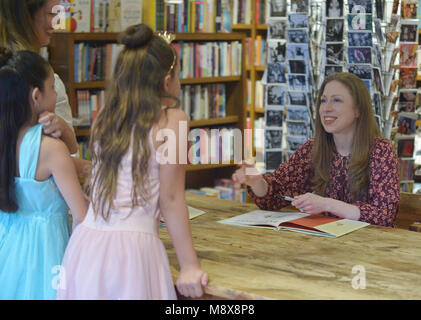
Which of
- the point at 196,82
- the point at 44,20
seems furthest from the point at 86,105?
the point at 44,20

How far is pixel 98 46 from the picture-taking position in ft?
14.5

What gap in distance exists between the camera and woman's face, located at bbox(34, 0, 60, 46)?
226 cm

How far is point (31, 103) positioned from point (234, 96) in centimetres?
361

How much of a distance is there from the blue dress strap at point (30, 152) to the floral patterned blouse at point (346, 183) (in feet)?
3.52

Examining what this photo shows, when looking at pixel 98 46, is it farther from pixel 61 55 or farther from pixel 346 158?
pixel 346 158

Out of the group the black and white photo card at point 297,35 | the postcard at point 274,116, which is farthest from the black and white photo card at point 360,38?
the postcard at point 274,116

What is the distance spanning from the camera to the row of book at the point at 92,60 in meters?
4.23

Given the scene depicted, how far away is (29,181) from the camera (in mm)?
1815

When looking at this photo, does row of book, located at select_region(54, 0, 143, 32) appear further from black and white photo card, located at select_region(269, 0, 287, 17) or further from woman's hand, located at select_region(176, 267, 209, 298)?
woman's hand, located at select_region(176, 267, 209, 298)

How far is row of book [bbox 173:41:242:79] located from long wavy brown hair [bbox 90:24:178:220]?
3285mm

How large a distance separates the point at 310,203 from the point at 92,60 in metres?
2.49

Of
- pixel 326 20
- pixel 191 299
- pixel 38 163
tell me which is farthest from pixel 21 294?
pixel 326 20

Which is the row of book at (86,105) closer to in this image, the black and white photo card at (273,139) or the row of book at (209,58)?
the row of book at (209,58)

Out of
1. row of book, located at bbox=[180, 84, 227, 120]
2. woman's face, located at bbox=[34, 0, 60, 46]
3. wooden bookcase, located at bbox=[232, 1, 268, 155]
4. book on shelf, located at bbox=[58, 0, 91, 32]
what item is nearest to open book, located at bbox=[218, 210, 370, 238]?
woman's face, located at bbox=[34, 0, 60, 46]
